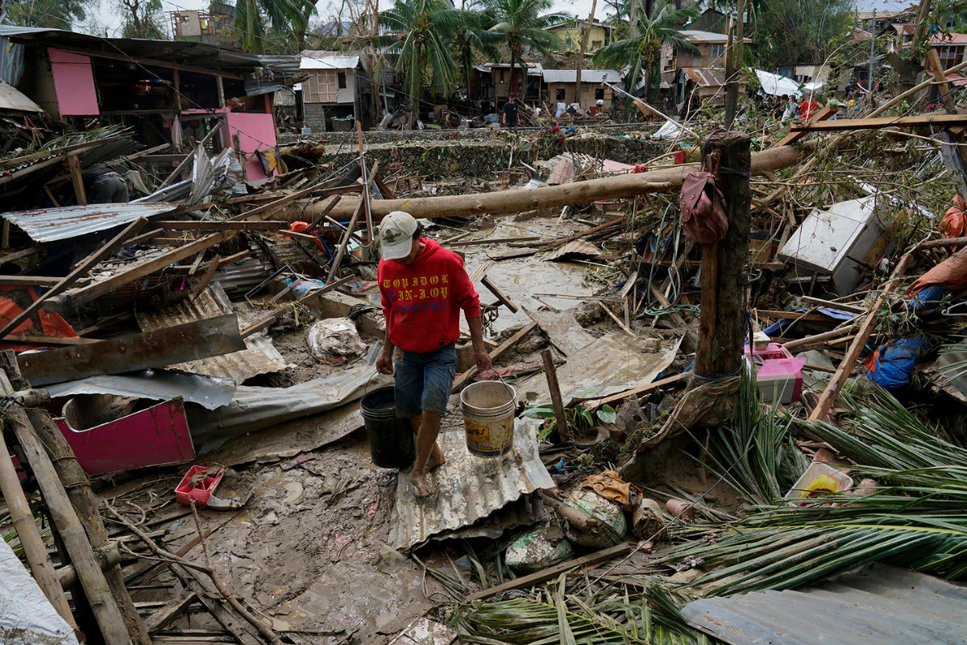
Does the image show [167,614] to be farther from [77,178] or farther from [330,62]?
[330,62]

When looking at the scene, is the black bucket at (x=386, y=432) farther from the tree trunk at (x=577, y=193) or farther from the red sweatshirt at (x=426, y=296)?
the tree trunk at (x=577, y=193)

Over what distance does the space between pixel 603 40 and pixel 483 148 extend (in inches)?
1177

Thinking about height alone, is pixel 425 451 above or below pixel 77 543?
below

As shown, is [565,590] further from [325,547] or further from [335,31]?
[335,31]

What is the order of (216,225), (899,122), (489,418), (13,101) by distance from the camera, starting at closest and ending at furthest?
(489,418), (899,122), (216,225), (13,101)

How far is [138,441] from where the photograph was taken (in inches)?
179

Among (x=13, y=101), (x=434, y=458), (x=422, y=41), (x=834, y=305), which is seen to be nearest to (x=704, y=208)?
(x=434, y=458)

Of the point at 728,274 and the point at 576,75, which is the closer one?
the point at 728,274

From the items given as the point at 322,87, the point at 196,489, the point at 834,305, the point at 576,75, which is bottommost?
the point at 196,489

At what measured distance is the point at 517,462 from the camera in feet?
13.6

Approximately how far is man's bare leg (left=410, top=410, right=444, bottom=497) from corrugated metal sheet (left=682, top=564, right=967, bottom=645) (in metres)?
1.91

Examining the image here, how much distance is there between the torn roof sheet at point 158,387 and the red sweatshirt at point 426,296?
2.02 m

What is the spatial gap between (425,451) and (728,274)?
2.36 m

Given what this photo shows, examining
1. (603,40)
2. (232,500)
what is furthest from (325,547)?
(603,40)
